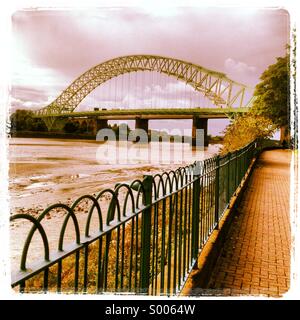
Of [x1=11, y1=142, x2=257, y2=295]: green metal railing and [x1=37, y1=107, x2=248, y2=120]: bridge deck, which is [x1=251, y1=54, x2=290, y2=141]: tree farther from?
[x1=11, y1=142, x2=257, y2=295]: green metal railing

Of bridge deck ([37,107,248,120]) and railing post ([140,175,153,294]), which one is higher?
bridge deck ([37,107,248,120])

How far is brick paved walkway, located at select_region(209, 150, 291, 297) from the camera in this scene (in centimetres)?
384

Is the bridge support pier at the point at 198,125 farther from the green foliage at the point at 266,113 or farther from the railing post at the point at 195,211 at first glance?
the railing post at the point at 195,211

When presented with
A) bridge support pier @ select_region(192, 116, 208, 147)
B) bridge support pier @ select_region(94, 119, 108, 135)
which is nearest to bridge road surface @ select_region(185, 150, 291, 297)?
bridge support pier @ select_region(192, 116, 208, 147)

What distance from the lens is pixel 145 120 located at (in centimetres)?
5762

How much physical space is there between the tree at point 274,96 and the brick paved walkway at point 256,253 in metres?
19.9

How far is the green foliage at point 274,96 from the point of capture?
27.2 metres

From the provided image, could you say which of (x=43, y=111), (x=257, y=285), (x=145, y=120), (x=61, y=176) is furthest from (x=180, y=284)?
(x=43, y=111)

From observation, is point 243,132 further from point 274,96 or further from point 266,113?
point 274,96

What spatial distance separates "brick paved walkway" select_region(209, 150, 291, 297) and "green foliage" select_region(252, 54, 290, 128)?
65.5 feet

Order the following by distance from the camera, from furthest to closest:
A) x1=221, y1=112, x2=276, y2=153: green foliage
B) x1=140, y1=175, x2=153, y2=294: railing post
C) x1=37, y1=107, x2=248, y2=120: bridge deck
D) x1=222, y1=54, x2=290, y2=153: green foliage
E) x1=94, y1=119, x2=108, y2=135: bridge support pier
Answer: x1=94, y1=119, x2=108, y2=135: bridge support pier, x1=37, y1=107, x2=248, y2=120: bridge deck, x1=222, y1=54, x2=290, y2=153: green foliage, x1=221, y1=112, x2=276, y2=153: green foliage, x1=140, y1=175, x2=153, y2=294: railing post

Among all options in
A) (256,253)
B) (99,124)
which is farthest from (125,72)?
(256,253)

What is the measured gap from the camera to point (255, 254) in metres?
4.77
